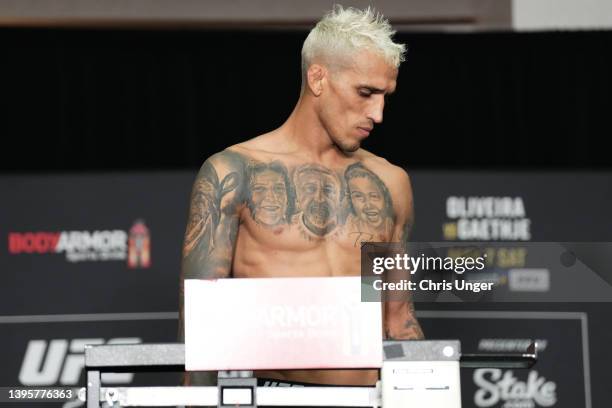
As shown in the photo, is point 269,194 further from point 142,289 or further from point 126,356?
point 142,289

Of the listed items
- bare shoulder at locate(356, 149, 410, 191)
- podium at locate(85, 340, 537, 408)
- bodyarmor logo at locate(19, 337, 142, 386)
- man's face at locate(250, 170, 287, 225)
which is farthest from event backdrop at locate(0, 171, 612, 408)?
podium at locate(85, 340, 537, 408)

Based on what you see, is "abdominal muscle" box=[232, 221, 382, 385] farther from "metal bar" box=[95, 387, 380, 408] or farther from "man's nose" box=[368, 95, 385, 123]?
"metal bar" box=[95, 387, 380, 408]

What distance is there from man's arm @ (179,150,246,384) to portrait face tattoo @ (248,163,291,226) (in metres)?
0.03

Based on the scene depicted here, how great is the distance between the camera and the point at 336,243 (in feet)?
9.45

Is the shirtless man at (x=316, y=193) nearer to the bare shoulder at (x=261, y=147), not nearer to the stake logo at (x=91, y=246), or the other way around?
the bare shoulder at (x=261, y=147)

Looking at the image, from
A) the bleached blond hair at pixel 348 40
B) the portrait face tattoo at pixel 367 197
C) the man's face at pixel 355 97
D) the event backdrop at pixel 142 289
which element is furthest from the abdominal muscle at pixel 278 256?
the event backdrop at pixel 142 289

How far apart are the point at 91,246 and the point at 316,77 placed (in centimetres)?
153

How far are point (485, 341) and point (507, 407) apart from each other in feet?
0.82

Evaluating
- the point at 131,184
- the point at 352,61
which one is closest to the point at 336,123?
the point at 352,61

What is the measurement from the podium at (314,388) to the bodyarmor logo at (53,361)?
2.28m

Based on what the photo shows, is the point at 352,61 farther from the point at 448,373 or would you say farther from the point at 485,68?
the point at 485,68

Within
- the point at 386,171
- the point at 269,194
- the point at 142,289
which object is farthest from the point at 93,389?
the point at 142,289

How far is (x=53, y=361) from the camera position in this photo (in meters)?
4.07

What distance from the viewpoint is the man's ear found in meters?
2.88
